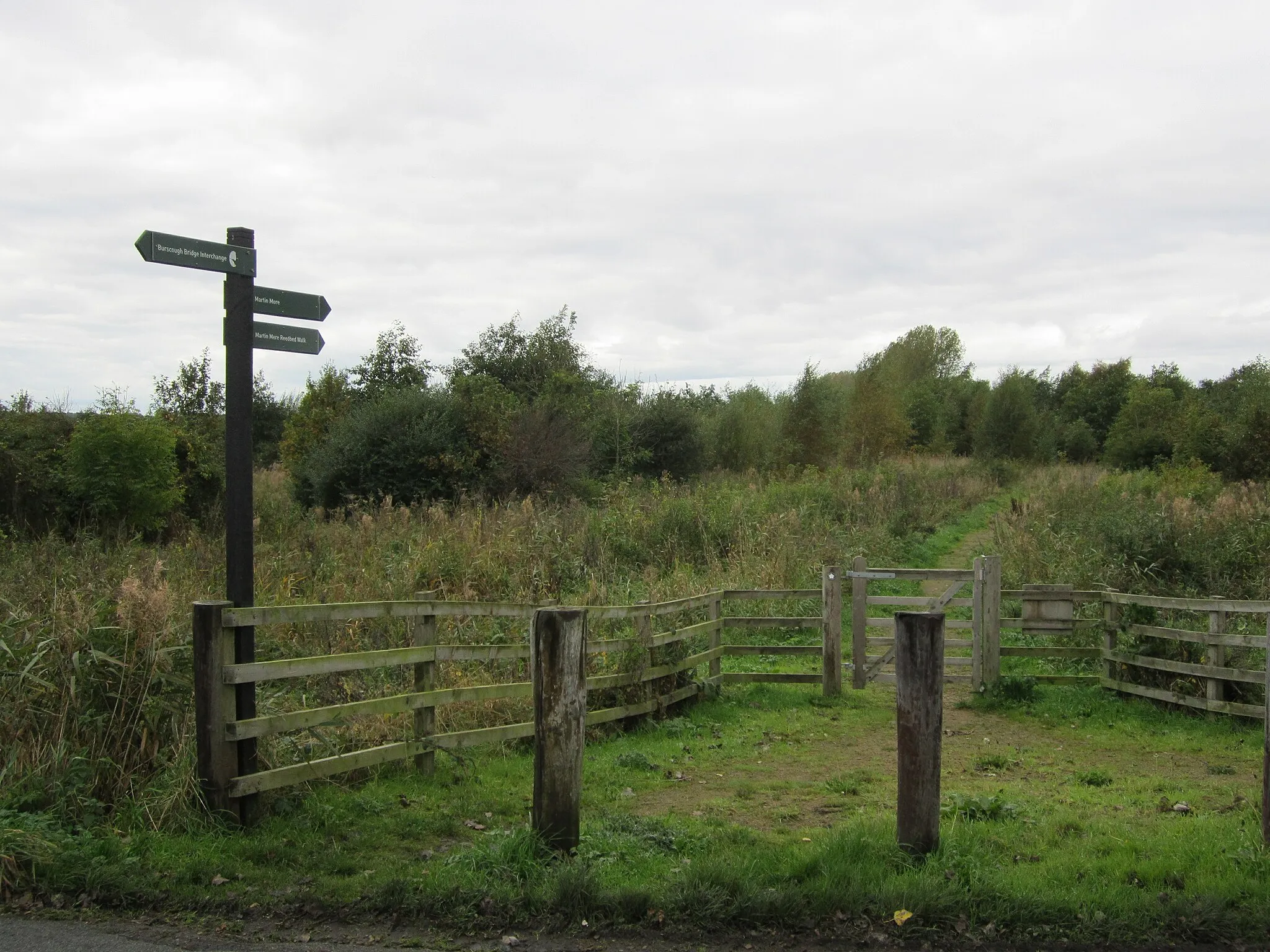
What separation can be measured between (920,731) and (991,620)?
7.07 meters

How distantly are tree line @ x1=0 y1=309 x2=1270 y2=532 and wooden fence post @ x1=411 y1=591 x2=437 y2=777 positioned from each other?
Answer: 1256 centimetres

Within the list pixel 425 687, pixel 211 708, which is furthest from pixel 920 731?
pixel 211 708

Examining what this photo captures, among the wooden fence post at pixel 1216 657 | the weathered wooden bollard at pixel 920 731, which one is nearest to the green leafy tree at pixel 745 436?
the wooden fence post at pixel 1216 657

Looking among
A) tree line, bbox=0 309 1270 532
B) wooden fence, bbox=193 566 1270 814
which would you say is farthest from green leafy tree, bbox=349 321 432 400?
wooden fence, bbox=193 566 1270 814

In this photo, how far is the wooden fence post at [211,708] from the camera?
5.65 m

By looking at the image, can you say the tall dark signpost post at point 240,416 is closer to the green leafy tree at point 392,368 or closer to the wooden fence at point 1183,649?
the wooden fence at point 1183,649

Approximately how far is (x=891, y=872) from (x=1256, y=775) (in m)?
4.70

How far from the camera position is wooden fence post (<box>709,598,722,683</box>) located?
1113 cm

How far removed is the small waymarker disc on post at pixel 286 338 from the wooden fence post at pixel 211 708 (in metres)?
1.60

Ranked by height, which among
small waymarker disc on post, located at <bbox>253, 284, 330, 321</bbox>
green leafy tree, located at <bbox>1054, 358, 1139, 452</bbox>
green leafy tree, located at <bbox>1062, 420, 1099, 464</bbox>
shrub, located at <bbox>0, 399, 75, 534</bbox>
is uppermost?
green leafy tree, located at <bbox>1054, 358, 1139, 452</bbox>

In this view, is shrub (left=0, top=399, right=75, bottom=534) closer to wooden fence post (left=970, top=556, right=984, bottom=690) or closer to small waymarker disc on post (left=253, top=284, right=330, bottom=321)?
small waymarker disc on post (left=253, top=284, right=330, bottom=321)

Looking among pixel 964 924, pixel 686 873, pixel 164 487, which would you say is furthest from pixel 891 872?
pixel 164 487

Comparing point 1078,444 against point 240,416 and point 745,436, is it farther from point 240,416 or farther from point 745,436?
point 240,416

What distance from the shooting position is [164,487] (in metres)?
19.8
